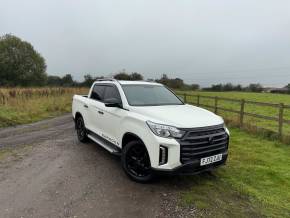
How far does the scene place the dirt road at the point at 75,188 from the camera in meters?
3.66

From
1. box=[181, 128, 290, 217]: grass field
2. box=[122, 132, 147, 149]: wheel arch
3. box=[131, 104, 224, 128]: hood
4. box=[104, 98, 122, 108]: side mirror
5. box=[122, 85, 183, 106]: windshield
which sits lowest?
box=[181, 128, 290, 217]: grass field

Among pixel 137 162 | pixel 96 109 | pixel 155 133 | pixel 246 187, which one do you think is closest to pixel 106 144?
pixel 96 109

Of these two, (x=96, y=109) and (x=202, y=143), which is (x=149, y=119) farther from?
(x=96, y=109)

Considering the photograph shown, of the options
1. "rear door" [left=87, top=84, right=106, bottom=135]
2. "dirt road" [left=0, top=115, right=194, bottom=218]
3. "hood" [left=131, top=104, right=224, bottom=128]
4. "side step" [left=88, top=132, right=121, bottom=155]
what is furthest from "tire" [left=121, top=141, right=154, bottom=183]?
"rear door" [left=87, top=84, right=106, bottom=135]

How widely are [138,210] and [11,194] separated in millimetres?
2126

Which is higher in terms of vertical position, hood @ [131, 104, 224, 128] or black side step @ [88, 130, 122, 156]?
hood @ [131, 104, 224, 128]

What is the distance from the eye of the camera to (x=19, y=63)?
188 feet

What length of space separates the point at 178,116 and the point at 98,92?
2.98 meters

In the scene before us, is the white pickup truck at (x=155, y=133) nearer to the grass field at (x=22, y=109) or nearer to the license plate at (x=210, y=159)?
the license plate at (x=210, y=159)

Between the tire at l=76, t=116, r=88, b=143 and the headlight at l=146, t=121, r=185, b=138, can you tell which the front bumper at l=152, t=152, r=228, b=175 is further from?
the tire at l=76, t=116, r=88, b=143

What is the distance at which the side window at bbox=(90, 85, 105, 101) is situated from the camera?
6516 millimetres

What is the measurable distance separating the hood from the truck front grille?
4.5 inches

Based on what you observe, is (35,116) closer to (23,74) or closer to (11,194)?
(11,194)

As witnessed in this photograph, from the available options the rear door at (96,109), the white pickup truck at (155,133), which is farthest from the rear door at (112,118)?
the rear door at (96,109)
